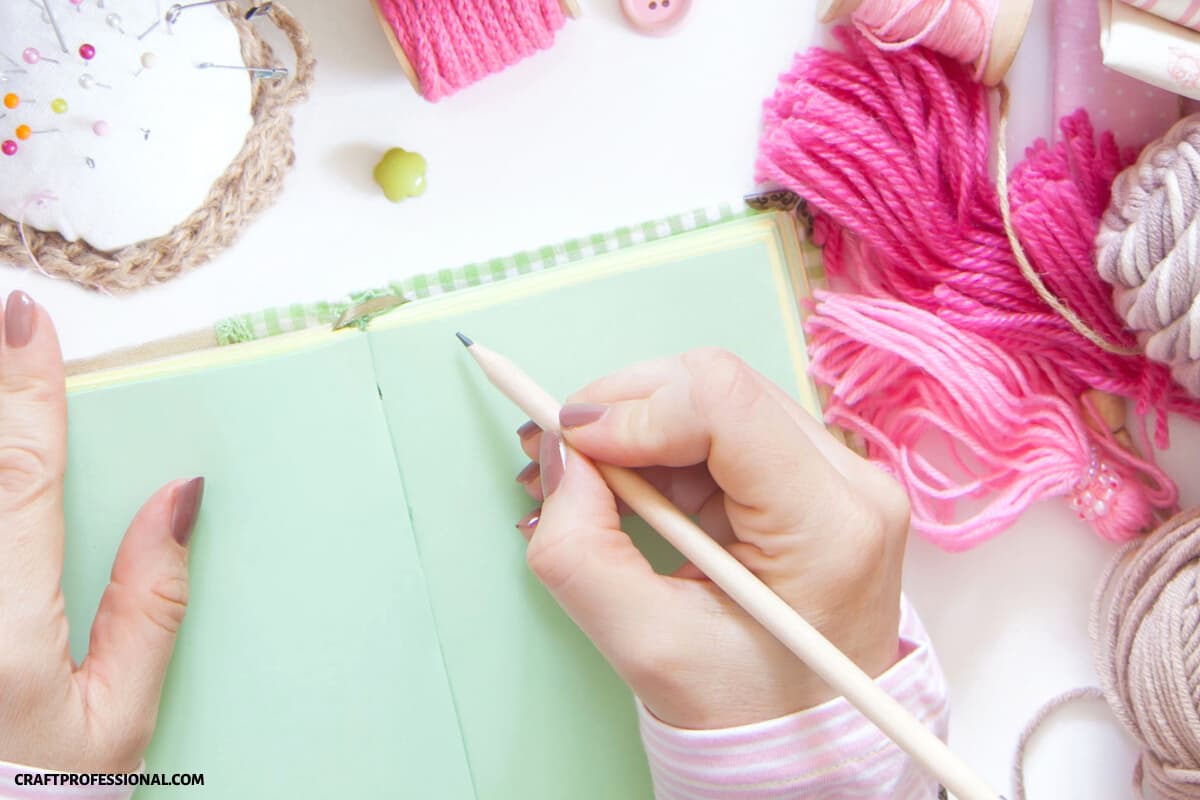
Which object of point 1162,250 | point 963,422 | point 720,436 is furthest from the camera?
point 963,422

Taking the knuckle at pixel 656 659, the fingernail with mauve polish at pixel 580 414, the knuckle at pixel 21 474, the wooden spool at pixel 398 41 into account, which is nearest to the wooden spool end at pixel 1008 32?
the wooden spool at pixel 398 41

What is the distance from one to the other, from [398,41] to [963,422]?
625mm

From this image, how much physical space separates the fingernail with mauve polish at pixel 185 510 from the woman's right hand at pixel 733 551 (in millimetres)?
327

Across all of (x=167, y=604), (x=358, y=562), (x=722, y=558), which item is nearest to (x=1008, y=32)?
(x=722, y=558)

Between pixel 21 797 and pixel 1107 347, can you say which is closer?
pixel 21 797

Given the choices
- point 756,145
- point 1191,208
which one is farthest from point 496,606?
point 1191,208

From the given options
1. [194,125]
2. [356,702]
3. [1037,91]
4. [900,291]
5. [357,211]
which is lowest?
[356,702]

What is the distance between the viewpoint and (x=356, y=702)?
89cm

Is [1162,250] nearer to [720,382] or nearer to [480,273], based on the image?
[720,382]

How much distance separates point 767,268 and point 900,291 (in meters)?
0.13

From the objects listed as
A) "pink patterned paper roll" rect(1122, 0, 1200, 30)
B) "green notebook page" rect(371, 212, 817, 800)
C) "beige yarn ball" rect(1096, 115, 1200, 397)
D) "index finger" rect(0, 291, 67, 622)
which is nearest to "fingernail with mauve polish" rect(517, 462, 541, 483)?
"green notebook page" rect(371, 212, 817, 800)

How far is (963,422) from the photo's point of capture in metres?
0.93

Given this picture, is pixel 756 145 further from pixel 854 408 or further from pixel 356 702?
pixel 356 702

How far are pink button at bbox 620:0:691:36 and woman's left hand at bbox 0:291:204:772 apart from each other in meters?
0.59
